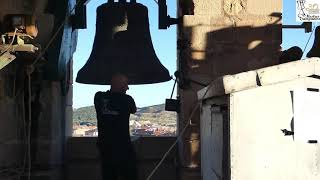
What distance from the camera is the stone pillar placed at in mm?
6039

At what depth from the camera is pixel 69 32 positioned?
22.4ft

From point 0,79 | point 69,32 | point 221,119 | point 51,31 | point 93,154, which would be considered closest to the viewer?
point 221,119

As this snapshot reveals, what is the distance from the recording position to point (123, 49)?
7012 millimetres

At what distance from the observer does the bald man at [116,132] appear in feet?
21.0

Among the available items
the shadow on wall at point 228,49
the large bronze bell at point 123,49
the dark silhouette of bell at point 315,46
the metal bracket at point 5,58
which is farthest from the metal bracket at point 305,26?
the metal bracket at point 5,58

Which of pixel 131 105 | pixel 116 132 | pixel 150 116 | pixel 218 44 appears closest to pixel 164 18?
pixel 218 44

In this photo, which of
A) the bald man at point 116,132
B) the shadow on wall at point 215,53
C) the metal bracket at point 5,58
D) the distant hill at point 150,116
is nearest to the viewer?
the metal bracket at point 5,58


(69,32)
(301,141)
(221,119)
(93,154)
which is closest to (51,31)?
(69,32)

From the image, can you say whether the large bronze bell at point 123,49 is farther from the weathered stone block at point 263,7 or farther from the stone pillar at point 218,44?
the weathered stone block at point 263,7

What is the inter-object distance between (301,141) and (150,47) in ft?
12.8

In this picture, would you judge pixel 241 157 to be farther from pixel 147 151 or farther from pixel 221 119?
pixel 147 151

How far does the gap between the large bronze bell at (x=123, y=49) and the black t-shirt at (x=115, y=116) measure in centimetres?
57

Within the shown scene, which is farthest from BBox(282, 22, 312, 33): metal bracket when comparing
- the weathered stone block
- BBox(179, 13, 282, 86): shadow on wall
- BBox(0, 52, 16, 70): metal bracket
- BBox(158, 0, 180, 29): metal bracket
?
BBox(0, 52, 16, 70): metal bracket

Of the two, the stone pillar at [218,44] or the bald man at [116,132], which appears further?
the bald man at [116,132]
